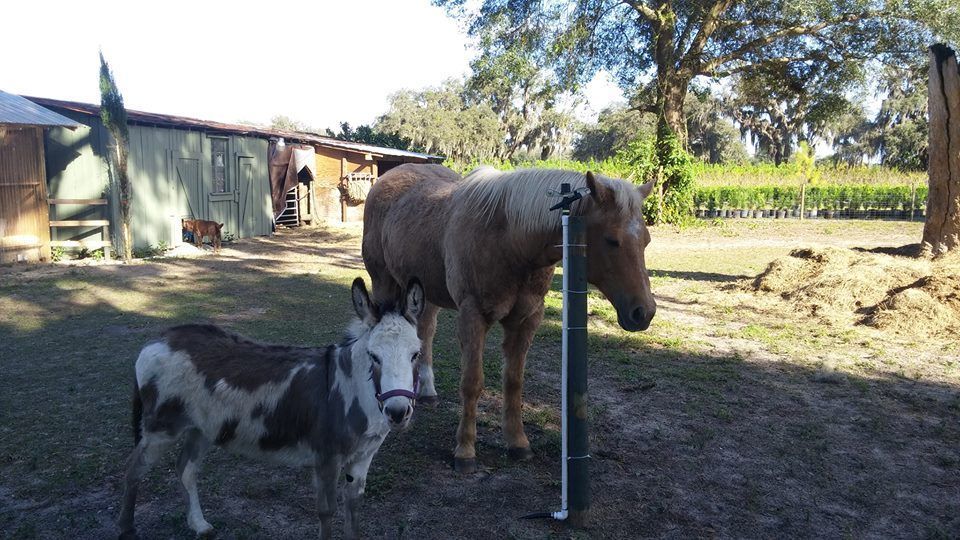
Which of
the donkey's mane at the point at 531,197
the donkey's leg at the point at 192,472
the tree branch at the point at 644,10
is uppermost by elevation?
the tree branch at the point at 644,10

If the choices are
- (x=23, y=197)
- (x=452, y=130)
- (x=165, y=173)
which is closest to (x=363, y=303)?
(x=23, y=197)

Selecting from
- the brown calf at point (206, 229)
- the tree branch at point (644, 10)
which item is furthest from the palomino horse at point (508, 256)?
the tree branch at point (644, 10)

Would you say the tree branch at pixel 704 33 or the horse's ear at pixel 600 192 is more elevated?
the tree branch at pixel 704 33

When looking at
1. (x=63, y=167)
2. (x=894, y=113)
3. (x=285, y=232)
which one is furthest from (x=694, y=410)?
(x=894, y=113)

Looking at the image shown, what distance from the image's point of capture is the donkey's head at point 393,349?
2.96 m

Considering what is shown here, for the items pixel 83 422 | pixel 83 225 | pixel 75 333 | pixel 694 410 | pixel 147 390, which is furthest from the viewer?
pixel 83 225

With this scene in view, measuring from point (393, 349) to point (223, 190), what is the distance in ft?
67.7

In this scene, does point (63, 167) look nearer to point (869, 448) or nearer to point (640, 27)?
point (869, 448)

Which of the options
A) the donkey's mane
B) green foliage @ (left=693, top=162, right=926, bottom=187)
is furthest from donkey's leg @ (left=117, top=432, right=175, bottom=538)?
green foliage @ (left=693, top=162, right=926, bottom=187)

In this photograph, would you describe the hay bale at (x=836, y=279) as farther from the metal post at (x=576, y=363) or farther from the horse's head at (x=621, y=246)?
the metal post at (x=576, y=363)

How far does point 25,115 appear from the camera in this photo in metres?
14.0

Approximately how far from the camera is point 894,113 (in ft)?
237

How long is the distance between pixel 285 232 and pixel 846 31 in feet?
73.2

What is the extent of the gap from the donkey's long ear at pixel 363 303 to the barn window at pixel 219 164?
65.3 feet
